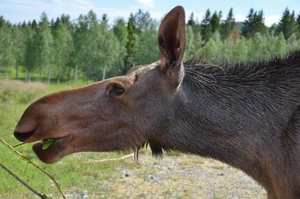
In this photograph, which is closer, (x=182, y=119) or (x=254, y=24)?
(x=182, y=119)

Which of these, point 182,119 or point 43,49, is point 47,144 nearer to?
point 182,119

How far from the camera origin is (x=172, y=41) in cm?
339

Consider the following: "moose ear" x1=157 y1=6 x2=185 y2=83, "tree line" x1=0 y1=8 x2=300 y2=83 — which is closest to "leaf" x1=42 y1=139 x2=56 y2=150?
"moose ear" x1=157 y1=6 x2=185 y2=83

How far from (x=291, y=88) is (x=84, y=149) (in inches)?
76.6

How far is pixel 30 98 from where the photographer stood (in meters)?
24.4

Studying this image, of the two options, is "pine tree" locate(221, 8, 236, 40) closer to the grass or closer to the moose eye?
the grass

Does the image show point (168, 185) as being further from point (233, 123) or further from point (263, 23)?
point (263, 23)

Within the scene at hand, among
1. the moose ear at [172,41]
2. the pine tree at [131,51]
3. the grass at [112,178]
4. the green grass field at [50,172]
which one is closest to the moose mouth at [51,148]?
the moose ear at [172,41]

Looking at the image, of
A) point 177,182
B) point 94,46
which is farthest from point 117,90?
point 94,46

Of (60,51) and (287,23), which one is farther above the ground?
(287,23)

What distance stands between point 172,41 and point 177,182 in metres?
6.49

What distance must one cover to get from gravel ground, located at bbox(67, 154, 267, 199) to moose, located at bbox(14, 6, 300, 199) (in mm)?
4423

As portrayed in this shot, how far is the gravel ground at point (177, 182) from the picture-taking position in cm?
849

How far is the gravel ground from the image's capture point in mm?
8492
